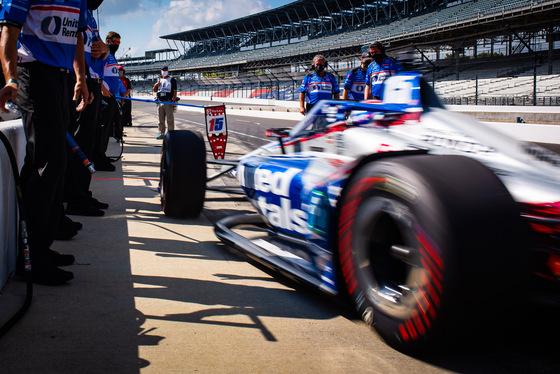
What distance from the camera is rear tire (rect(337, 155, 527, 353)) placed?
2.05 meters

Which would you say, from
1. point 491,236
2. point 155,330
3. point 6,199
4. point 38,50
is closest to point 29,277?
point 6,199

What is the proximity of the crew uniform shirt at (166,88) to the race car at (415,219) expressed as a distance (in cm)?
1055

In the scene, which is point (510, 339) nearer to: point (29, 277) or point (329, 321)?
point (329, 321)

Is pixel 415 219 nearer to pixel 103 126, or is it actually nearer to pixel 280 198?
pixel 280 198

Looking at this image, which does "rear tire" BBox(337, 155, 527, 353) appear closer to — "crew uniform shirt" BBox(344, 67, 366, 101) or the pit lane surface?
the pit lane surface

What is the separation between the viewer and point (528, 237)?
85.1 inches

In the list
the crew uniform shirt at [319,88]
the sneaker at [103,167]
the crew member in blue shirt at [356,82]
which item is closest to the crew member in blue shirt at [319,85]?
the crew uniform shirt at [319,88]

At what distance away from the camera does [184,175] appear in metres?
4.59

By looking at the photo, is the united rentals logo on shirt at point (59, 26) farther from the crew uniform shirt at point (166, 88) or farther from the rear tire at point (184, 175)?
the crew uniform shirt at point (166, 88)

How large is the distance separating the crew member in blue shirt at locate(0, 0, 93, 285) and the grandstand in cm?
290

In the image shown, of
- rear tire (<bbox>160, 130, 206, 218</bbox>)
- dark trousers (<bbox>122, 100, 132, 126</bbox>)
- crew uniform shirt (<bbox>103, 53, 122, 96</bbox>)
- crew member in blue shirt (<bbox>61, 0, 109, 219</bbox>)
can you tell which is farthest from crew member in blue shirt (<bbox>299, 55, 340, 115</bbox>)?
dark trousers (<bbox>122, 100, 132, 126</bbox>)

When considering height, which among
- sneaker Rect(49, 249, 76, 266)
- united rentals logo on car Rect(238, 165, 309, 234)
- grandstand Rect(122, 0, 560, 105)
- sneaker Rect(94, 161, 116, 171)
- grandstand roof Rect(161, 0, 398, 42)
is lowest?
sneaker Rect(49, 249, 76, 266)

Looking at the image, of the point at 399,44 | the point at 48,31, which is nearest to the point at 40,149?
the point at 48,31

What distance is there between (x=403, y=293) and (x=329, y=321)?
0.53 metres
